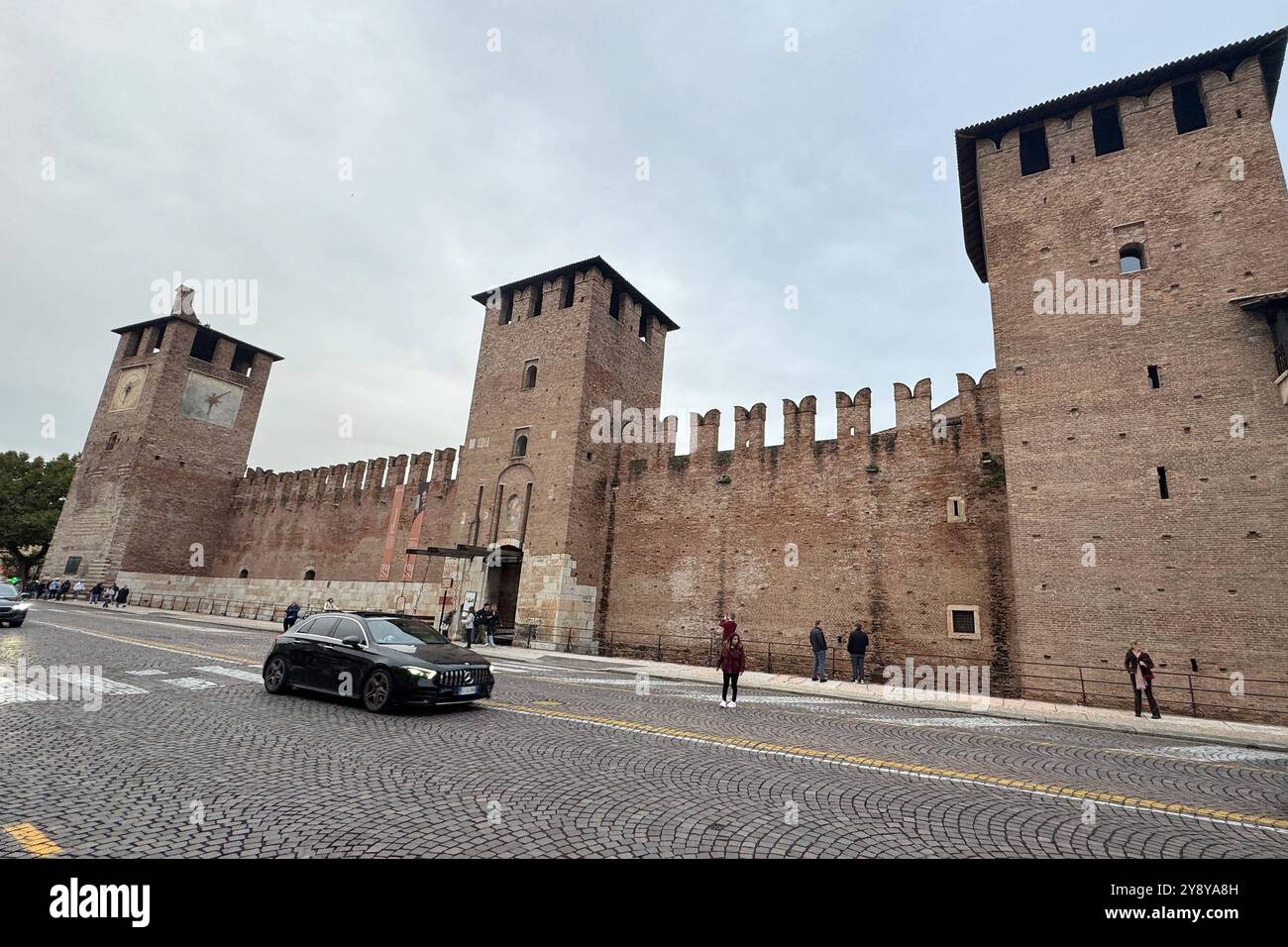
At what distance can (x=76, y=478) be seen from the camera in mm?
35875

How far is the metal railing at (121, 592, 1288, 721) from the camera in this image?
1159cm

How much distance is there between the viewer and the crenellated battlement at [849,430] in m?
16.9

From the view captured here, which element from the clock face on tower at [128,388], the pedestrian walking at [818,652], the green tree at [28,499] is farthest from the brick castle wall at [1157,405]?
the green tree at [28,499]

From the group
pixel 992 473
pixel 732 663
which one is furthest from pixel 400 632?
pixel 992 473

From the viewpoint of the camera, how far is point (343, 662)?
7582 mm

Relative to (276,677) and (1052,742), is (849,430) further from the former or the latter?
(276,677)

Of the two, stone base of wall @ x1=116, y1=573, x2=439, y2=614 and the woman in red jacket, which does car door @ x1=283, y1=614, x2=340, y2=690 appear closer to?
the woman in red jacket

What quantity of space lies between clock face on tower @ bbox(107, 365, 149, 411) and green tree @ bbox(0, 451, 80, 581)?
323 inches

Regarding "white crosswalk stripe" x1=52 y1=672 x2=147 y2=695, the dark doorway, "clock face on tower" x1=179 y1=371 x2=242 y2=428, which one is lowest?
"white crosswalk stripe" x1=52 y1=672 x2=147 y2=695

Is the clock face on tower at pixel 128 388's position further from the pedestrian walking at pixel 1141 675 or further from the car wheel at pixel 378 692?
the pedestrian walking at pixel 1141 675

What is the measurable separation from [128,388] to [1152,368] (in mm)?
48623

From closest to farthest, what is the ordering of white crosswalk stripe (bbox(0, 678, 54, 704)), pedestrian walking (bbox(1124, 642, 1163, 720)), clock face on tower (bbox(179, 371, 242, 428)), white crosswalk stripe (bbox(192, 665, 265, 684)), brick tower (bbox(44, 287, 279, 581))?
white crosswalk stripe (bbox(0, 678, 54, 704))
white crosswalk stripe (bbox(192, 665, 265, 684))
pedestrian walking (bbox(1124, 642, 1163, 720))
brick tower (bbox(44, 287, 279, 581))
clock face on tower (bbox(179, 371, 242, 428))

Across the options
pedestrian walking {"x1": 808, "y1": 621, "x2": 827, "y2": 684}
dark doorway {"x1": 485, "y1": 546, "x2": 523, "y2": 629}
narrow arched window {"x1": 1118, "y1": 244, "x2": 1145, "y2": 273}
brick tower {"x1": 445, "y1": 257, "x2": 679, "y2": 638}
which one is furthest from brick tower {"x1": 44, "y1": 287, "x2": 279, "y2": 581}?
narrow arched window {"x1": 1118, "y1": 244, "x2": 1145, "y2": 273}

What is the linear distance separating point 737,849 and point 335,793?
8.97 feet
